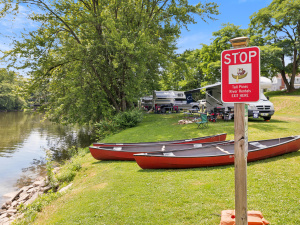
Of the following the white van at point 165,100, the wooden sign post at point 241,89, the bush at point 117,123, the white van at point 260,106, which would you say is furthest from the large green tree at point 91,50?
the wooden sign post at point 241,89

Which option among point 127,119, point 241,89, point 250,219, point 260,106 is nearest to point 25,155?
point 127,119

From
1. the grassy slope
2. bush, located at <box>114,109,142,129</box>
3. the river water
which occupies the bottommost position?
the river water

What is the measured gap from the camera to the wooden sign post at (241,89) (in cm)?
275

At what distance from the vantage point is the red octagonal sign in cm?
274

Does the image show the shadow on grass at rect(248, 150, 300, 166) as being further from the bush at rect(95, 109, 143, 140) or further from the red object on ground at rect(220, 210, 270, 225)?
the bush at rect(95, 109, 143, 140)

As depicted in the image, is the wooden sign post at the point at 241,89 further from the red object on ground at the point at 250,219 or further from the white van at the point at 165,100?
the white van at the point at 165,100

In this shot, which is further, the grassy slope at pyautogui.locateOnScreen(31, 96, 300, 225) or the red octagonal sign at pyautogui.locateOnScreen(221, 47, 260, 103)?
the grassy slope at pyautogui.locateOnScreen(31, 96, 300, 225)

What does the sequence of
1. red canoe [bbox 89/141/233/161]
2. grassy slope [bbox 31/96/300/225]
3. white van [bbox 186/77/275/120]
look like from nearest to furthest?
grassy slope [bbox 31/96/300/225] < red canoe [bbox 89/141/233/161] < white van [bbox 186/77/275/120]

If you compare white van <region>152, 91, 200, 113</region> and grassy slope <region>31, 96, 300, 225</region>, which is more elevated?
white van <region>152, 91, 200, 113</region>

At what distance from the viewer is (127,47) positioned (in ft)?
57.1

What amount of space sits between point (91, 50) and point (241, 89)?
17563mm

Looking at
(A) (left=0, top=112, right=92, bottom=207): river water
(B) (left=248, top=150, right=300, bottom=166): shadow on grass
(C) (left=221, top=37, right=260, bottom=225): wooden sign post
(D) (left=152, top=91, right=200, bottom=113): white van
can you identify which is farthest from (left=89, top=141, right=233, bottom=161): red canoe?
(D) (left=152, top=91, right=200, bottom=113): white van

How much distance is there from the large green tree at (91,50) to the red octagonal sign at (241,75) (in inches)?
578

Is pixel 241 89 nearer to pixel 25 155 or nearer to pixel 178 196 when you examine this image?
pixel 178 196
